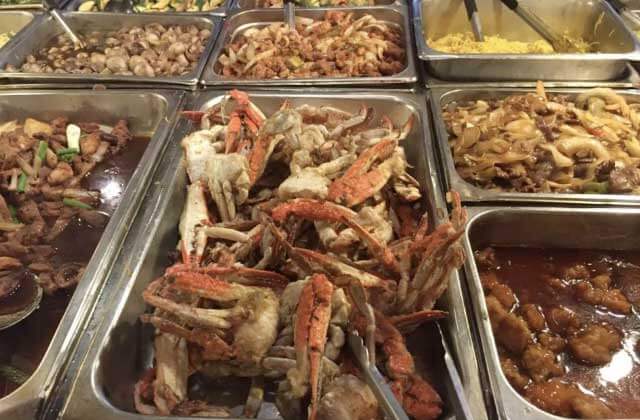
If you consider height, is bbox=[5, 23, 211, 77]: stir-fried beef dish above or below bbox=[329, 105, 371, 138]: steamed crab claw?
above

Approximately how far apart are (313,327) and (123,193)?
119cm

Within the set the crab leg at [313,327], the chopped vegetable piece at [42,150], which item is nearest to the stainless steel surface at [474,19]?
the crab leg at [313,327]

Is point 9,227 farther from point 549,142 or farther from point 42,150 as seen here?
point 549,142

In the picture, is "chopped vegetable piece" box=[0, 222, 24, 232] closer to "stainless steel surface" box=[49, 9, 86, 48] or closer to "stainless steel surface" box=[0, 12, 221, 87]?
"stainless steel surface" box=[0, 12, 221, 87]

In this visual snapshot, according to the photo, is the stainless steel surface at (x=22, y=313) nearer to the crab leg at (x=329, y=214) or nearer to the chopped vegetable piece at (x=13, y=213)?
the chopped vegetable piece at (x=13, y=213)

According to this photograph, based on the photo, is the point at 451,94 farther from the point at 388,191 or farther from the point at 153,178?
the point at 153,178

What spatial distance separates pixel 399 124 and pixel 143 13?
7.69 feet

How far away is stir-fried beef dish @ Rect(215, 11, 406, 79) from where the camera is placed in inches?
120

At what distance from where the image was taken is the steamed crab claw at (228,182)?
2.10 metres

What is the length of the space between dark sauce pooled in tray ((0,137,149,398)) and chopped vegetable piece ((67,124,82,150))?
0.69 feet

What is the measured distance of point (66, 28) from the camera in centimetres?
359

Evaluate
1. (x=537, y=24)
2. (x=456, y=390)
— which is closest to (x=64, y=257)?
(x=456, y=390)

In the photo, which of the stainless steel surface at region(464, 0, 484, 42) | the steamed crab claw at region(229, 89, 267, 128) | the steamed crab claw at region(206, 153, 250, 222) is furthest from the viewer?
the stainless steel surface at region(464, 0, 484, 42)

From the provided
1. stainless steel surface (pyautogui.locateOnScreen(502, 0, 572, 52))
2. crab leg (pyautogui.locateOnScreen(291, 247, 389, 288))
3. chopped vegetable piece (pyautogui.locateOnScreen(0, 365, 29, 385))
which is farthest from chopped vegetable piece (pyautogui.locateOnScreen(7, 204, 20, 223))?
stainless steel surface (pyautogui.locateOnScreen(502, 0, 572, 52))
